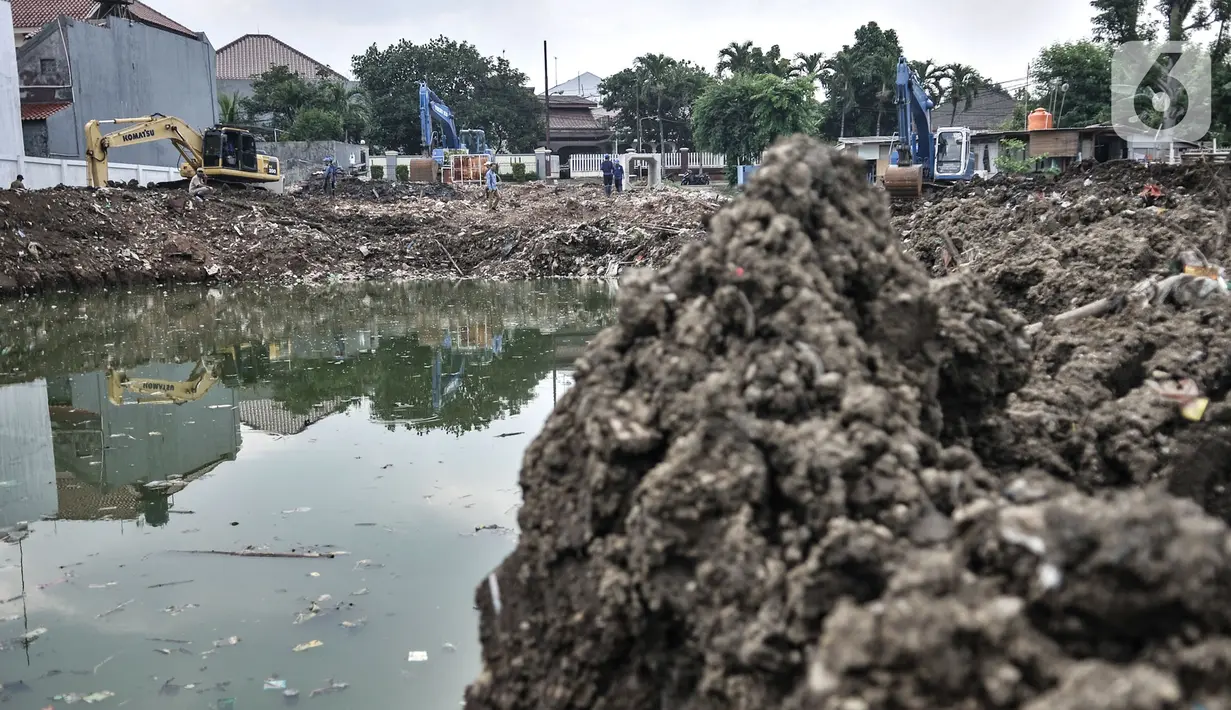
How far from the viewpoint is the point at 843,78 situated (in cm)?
4809

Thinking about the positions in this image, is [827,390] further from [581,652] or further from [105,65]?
[105,65]

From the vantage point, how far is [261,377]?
8.91 metres

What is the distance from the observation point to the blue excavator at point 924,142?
19172 millimetres

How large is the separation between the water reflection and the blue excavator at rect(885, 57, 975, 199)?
855 cm

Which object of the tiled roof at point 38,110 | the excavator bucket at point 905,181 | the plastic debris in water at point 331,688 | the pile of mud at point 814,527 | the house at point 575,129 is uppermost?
the house at point 575,129

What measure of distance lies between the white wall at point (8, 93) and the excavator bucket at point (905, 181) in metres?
20.5

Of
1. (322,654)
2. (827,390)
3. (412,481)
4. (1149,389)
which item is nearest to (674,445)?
(827,390)

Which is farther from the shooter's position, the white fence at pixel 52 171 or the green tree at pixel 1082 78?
the green tree at pixel 1082 78

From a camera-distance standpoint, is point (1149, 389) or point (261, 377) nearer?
point (1149, 389)

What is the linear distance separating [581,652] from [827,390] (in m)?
0.92

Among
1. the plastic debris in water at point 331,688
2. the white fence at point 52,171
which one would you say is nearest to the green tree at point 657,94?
the white fence at point 52,171

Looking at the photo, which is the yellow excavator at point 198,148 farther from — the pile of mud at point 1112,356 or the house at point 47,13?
the pile of mud at point 1112,356

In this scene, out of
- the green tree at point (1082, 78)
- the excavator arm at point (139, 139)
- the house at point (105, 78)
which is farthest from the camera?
the green tree at point (1082, 78)

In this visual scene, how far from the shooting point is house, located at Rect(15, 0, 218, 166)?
94.5 ft
